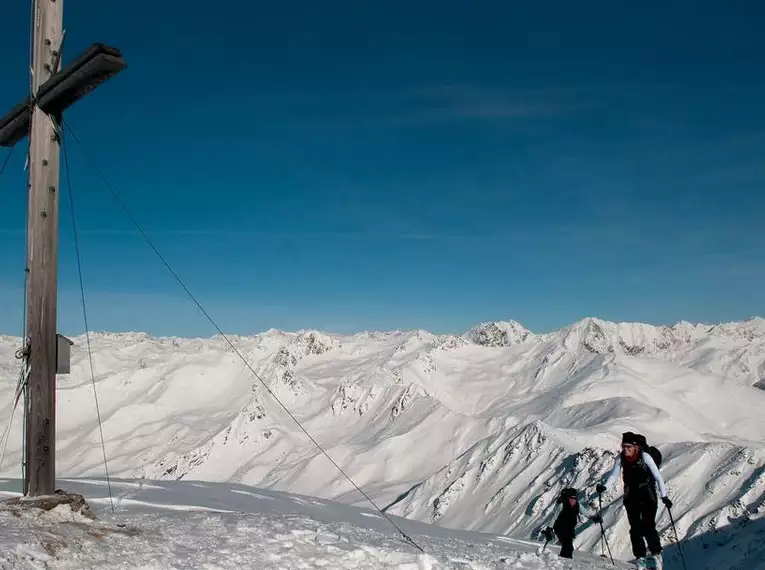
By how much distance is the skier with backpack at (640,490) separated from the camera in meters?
9.80

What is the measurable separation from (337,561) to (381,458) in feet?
330

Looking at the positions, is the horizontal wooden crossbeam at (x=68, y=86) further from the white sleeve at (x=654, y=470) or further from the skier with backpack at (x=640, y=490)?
the white sleeve at (x=654, y=470)

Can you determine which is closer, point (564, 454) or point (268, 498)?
point (268, 498)

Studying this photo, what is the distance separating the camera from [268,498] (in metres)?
18.6

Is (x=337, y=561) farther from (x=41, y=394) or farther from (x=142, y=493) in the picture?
(x=142, y=493)

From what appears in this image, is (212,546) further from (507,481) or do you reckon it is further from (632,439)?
(507,481)

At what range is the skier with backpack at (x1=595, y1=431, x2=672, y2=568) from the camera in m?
9.80

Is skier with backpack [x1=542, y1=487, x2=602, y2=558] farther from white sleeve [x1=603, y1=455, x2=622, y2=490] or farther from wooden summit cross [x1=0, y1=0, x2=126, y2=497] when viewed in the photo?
wooden summit cross [x1=0, y1=0, x2=126, y2=497]

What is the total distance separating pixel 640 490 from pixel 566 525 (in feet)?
13.8

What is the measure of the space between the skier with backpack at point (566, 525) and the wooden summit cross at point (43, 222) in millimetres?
9360

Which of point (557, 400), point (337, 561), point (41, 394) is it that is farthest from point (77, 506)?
point (557, 400)

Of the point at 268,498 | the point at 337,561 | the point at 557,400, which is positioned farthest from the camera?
the point at 557,400

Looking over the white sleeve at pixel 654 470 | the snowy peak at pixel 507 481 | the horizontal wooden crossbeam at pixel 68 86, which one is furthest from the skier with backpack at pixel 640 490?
the snowy peak at pixel 507 481

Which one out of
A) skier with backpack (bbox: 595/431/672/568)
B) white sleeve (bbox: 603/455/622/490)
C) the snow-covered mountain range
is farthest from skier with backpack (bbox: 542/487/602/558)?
the snow-covered mountain range
